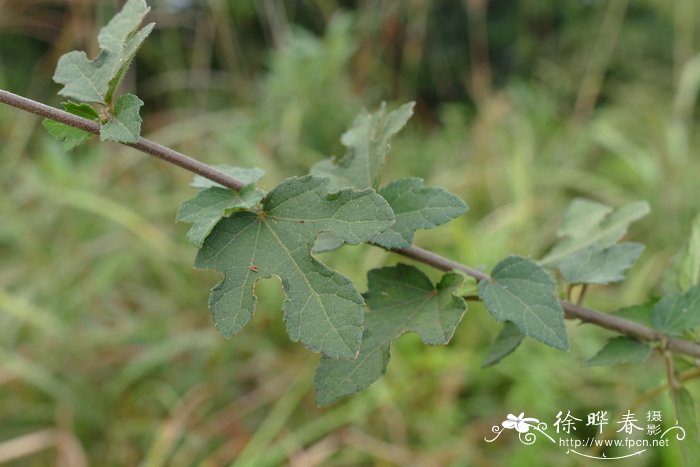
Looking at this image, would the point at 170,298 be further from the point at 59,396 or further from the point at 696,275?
the point at 696,275

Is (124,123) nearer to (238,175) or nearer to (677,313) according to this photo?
(238,175)

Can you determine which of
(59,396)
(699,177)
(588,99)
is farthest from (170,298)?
(588,99)

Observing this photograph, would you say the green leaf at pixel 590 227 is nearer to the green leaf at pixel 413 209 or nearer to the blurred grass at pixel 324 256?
the green leaf at pixel 413 209

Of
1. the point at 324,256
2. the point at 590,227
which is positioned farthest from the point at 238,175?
the point at 324,256

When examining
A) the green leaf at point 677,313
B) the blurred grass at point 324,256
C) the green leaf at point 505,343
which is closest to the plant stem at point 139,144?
the green leaf at point 505,343

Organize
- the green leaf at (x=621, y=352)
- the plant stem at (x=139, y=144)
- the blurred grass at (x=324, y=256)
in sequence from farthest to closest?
the blurred grass at (x=324, y=256) < the green leaf at (x=621, y=352) < the plant stem at (x=139, y=144)

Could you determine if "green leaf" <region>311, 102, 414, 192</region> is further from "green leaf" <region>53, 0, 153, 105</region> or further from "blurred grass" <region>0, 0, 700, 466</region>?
"blurred grass" <region>0, 0, 700, 466</region>
